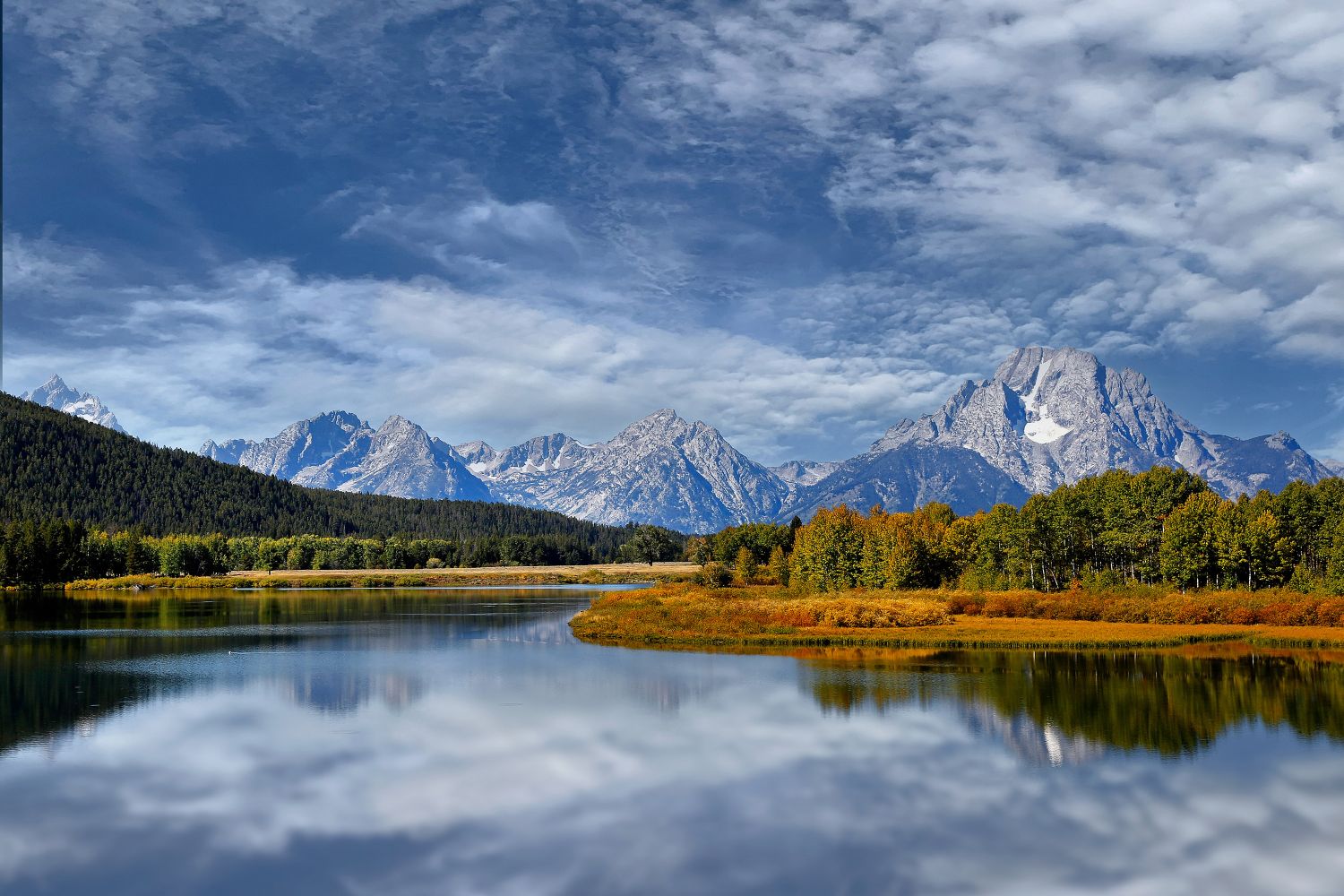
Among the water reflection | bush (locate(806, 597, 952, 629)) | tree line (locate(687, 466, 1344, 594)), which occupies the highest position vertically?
tree line (locate(687, 466, 1344, 594))

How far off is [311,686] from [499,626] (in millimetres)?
42602

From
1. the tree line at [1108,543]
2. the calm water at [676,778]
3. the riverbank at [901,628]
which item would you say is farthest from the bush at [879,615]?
the tree line at [1108,543]

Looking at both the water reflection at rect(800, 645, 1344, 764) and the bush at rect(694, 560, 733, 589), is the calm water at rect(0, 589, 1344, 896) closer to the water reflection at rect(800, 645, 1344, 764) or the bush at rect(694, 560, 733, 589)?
the water reflection at rect(800, 645, 1344, 764)

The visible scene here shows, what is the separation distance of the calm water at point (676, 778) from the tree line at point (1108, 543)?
41.5 metres

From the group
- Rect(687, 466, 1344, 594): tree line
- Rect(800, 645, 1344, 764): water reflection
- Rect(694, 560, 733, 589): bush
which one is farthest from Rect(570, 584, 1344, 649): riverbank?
Rect(694, 560, 733, 589): bush

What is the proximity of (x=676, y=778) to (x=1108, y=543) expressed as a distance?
9698cm

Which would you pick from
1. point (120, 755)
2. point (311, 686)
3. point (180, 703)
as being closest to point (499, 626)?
point (311, 686)

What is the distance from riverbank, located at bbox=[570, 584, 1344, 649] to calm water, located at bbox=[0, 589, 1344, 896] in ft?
36.6

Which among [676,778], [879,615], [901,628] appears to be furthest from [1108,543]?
[676,778]

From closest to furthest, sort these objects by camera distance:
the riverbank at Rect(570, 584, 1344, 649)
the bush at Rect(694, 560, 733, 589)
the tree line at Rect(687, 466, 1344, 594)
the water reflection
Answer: the water reflection → the riverbank at Rect(570, 584, 1344, 649) → the tree line at Rect(687, 466, 1344, 594) → the bush at Rect(694, 560, 733, 589)

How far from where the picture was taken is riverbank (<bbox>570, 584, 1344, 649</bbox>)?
70.6 m

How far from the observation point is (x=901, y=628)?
264 ft

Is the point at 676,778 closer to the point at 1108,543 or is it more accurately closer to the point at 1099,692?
the point at 1099,692

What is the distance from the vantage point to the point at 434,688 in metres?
51.5
